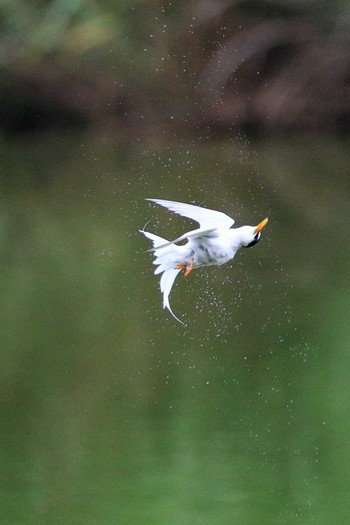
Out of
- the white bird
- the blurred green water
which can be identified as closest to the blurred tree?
the blurred green water

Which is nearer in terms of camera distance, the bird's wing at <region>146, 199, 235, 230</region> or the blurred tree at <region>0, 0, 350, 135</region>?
the bird's wing at <region>146, 199, 235, 230</region>

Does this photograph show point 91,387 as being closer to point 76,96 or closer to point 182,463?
point 182,463

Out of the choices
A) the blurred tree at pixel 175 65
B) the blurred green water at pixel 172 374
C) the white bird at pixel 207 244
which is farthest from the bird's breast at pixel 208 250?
the blurred tree at pixel 175 65

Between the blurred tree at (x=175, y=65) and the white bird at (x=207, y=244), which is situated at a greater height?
the blurred tree at (x=175, y=65)

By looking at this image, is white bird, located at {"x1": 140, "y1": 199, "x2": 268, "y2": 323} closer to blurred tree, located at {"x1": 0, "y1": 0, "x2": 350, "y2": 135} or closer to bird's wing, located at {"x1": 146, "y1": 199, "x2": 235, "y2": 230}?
bird's wing, located at {"x1": 146, "y1": 199, "x2": 235, "y2": 230}

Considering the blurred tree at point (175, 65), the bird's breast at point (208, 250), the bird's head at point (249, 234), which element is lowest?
the bird's breast at point (208, 250)

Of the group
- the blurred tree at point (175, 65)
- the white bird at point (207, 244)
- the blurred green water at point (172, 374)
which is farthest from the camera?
the blurred tree at point (175, 65)

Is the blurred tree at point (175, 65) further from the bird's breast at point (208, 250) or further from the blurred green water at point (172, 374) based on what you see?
the bird's breast at point (208, 250)

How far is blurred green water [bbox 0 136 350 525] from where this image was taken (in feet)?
16.8

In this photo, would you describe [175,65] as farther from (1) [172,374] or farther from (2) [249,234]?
(2) [249,234]

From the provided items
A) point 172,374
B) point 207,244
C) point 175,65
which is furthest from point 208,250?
point 175,65

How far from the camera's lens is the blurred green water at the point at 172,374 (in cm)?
512

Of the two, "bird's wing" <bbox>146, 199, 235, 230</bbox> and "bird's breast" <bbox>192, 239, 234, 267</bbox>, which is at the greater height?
"bird's wing" <bbox>146, 199, 235, 230</bbox>

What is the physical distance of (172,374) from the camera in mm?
6520
